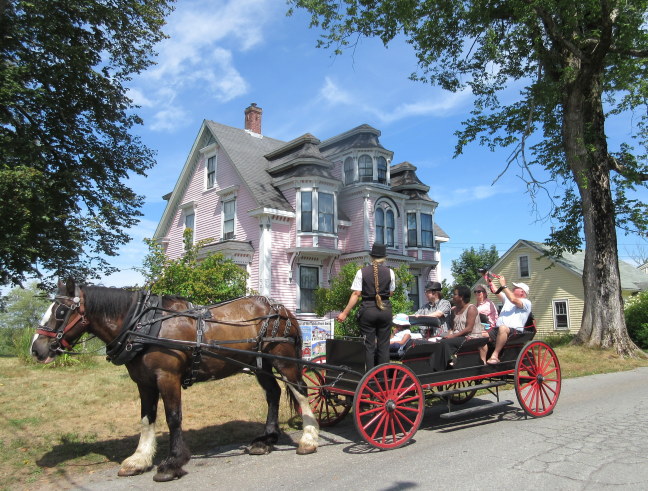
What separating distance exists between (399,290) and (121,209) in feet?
40.3

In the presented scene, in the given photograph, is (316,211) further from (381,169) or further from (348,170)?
(381,169)

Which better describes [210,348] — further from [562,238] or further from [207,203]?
[207,203]

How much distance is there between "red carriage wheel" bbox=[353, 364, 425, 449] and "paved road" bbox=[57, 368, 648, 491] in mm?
205

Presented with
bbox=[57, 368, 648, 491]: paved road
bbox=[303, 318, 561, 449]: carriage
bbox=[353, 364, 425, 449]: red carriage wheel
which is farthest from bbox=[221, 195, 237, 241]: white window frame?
bbox=[353, 364, 425, 449]: red carriage wheel

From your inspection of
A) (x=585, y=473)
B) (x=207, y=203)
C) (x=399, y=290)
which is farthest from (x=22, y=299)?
(x=585, y=473)

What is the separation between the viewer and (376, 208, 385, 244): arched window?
26.1m

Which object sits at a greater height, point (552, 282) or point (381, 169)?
point (381, 169)

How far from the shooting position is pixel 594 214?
1689cm

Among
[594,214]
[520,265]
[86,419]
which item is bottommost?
[86,419]

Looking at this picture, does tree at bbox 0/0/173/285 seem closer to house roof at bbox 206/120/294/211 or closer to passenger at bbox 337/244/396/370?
house roof at bbox 206/120/294/211

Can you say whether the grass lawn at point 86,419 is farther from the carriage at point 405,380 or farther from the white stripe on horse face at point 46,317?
the white stripe on horse face at point 46,317

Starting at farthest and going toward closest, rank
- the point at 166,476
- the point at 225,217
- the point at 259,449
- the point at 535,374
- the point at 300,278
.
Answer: the point at 225,217 < the point at 300,278 < the point at 535,374 < the point at 259,449 < the point at 166,476

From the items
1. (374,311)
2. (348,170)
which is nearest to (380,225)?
(348,170)

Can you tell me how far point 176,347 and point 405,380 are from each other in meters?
2.98
